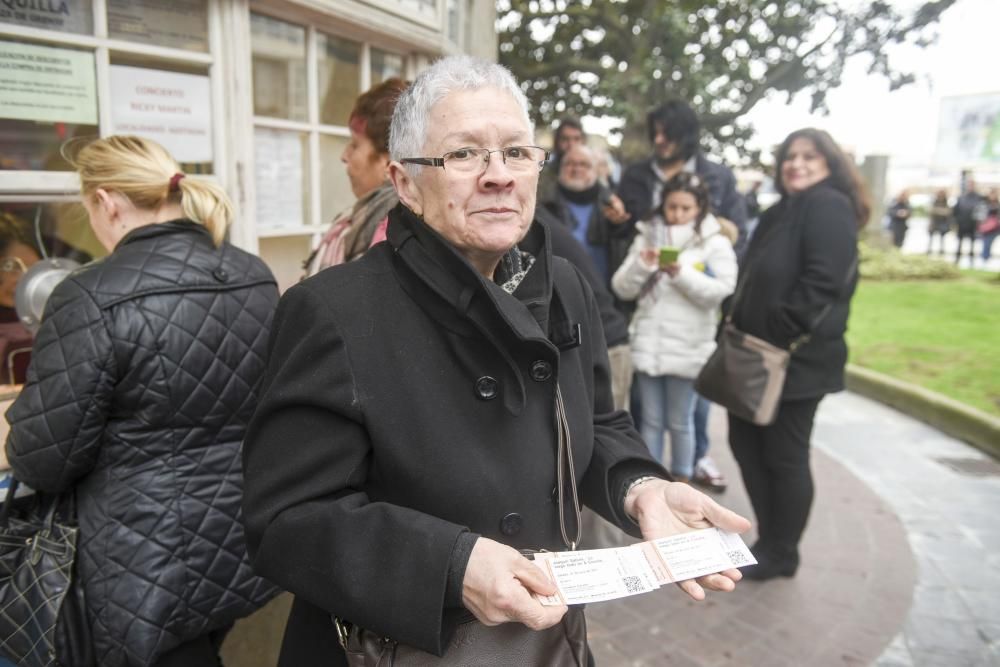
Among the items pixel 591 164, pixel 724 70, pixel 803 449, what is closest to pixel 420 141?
pixel 803 449

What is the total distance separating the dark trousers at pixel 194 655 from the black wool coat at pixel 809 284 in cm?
260

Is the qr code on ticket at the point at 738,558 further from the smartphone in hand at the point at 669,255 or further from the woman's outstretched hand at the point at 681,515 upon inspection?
the smartphone in hand at the point at 669,255

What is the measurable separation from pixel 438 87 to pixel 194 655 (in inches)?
67.4

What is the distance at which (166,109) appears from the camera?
3.05 m

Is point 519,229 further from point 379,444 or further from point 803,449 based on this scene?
point 803,449

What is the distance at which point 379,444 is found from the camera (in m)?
1.28

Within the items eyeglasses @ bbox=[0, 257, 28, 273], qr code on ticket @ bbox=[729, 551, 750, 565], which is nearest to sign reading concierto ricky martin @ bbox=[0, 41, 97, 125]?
eyeglasses @ bbox=[0, 257, 28, 273]

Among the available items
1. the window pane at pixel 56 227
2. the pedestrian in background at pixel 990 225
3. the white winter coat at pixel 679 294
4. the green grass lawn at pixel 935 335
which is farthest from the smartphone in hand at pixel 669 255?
the pedestrian in background at pixel 990 225

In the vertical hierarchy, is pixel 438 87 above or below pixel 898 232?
above

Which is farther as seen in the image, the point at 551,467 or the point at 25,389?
the point at 25,389

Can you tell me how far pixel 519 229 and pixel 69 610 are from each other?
5.08ft

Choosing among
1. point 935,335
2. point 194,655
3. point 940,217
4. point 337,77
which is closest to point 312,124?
point 337,77

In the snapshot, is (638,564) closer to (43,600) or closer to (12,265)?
(43,600)

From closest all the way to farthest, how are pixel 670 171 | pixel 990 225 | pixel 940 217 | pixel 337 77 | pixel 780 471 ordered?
pixel 780 471, pixel 337 77, pixel 670 171, pixel 990 225, pixel 940 217
